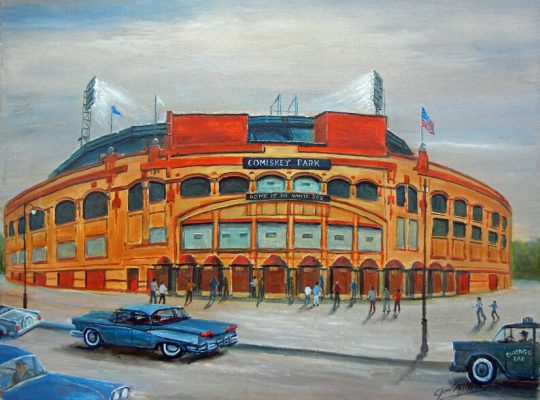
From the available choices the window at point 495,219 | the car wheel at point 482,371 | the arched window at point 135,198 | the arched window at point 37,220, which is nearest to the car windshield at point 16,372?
the arched window at point 37,220

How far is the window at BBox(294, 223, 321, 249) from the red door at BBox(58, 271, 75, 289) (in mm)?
3326

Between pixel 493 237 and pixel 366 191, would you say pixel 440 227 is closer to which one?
pixel 493 237

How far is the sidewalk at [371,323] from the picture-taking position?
870cm

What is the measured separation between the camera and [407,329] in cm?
878

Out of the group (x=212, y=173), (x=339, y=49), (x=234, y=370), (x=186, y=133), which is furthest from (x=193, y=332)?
(x=339, y=49)

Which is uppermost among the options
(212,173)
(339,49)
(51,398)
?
(339,49)

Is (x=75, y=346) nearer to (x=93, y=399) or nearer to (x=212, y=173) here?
(x=93, y=399)

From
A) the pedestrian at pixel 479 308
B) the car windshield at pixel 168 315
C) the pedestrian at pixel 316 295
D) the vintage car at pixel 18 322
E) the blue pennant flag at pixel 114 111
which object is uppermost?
the blue pennant flag at pixel 114 111

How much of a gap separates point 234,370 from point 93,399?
6.18 feet

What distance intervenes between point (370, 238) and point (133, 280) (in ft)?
11.2

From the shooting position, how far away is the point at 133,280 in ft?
30.0

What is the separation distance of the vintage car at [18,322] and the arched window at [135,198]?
2.14 meters

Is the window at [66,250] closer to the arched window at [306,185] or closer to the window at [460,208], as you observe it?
the arched window at [306,185]

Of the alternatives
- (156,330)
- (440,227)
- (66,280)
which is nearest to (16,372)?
(66,280)
